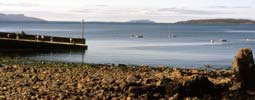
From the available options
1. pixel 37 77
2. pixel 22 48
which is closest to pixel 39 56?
pixel 22 48

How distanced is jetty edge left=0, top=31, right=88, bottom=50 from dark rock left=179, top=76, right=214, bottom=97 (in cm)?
4685

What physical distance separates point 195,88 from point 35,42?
160ft

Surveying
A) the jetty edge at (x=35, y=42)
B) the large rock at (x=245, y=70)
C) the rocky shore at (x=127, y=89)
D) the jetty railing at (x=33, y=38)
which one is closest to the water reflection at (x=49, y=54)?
the jetty edge at (x=35, y=42)

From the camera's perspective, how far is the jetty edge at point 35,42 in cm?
6122

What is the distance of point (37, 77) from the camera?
75.5 ft

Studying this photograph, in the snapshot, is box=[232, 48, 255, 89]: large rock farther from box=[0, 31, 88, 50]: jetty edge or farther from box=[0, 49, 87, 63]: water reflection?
box=[0, 31, 88, 50]: jetty edge

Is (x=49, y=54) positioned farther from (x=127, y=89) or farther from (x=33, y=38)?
(x=127, y=89)

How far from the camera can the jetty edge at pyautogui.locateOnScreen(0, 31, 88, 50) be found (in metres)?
Result: 61.2

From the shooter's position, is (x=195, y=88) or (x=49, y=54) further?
(x=49, y=54)

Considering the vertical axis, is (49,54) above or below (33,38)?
below

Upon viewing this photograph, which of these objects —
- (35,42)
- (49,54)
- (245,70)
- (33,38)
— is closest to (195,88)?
(245,70)

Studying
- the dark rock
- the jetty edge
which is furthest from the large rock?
the jetty edge

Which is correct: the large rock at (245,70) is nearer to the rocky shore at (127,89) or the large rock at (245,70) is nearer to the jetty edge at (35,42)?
the rocky shore at (127,89)

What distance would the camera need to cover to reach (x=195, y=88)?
16.1 meters
